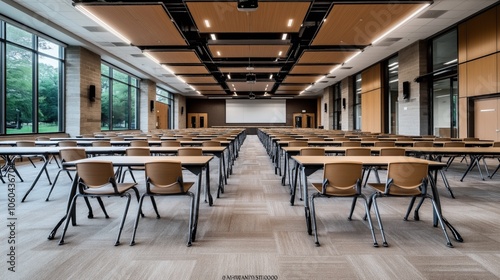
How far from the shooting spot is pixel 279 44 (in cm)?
989

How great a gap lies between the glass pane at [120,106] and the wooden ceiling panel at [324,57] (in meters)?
9.31

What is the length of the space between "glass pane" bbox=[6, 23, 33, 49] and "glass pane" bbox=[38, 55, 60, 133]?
0.65 m

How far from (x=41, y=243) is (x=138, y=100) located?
661 inches

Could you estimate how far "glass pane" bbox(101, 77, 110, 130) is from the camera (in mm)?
13891

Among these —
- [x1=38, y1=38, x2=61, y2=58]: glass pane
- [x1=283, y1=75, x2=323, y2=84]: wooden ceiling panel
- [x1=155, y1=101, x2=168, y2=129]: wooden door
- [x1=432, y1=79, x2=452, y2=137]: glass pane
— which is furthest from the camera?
[x1=155, y1=101, x2=168, y2=129]: wooden door

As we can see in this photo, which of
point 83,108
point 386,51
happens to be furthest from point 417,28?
point 83,108

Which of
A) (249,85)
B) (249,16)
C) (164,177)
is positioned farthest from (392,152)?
(249,85)

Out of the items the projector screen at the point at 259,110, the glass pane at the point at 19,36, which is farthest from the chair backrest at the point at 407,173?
the projector screen at the point at 259,110

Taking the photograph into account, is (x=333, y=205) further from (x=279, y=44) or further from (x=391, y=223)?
(x=279, y=44)

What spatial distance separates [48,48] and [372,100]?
1429cm

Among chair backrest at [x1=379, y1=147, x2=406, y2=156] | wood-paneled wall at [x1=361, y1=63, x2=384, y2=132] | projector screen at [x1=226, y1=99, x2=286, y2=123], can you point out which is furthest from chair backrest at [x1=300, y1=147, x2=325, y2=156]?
projector screen at [x1=226, y1=99, x2=286, y2=123]

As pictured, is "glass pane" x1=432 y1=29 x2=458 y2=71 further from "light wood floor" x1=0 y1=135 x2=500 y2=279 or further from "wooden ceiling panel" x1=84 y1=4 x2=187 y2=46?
"wooden ceiling panel" x1=84 y1=4 x2=187 y2=46

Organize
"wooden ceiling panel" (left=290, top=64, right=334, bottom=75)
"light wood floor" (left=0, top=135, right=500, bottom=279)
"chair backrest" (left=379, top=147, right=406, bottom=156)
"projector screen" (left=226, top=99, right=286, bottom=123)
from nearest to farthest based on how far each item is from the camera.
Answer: "light wood floor" (left=0, top=135, right=500, bottom=279) → "chair backrest" (left=379, top=147, right=406, bottom=156) → "wooden ceiling panel" (left=290, top=64, right=334, bottom=75) → "projector screen" (left=226, top=99, right=286, bottom=123)

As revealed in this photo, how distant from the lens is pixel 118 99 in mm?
15711
